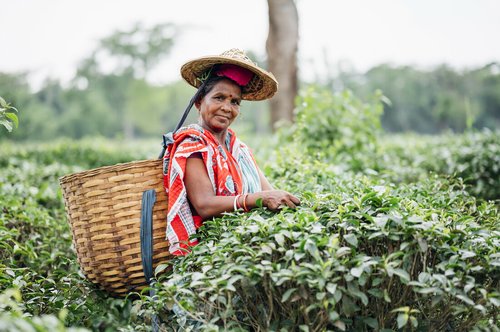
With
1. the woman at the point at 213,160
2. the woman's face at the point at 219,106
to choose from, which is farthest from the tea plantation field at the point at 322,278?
the woman's face at the point at 219,106

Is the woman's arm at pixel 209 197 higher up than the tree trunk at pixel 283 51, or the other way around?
the tree trunk at pixel 283 51

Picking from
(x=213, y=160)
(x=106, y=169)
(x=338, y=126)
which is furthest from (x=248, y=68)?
Result: (x=338, y=126)

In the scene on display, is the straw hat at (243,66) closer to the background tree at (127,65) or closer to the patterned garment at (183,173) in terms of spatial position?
the patterned garment at (183,173)

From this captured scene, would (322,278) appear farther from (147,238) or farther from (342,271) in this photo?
(147,238)

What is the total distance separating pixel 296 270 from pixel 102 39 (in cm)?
4287

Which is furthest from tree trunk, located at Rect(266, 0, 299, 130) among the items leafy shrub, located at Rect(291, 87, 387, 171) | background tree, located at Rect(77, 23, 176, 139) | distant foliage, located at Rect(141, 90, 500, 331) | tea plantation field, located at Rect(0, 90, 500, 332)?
background tree, located at Rect(77, 23, 176, 139)

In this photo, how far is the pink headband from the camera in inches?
118

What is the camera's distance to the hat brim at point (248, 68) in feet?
9.53

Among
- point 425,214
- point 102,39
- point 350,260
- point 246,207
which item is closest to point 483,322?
point 425,214

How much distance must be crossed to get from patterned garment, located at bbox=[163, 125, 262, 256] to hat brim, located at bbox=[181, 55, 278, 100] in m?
0.36

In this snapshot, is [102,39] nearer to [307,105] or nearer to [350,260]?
[307,105]

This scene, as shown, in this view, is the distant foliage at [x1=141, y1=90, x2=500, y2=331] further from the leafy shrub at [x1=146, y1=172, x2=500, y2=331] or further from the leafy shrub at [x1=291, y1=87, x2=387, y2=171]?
the leafy shrub at [x1=291, y1=87, x2=387, y2=171]

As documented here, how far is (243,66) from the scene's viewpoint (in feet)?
9.75

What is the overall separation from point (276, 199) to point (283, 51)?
5763 mm
